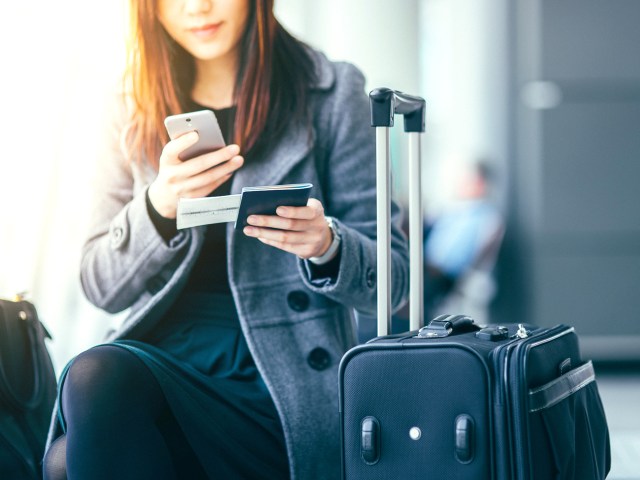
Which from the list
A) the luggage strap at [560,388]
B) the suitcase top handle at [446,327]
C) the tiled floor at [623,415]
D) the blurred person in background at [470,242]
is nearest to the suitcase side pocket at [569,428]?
the luggage strap at [560,388]

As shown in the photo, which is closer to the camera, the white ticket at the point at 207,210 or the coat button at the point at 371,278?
the white ticket at the point at 207,210

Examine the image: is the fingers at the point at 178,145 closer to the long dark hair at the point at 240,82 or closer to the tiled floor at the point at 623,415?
the long dark hair at the point at 240,82

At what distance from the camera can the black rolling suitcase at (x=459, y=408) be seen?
1313mm

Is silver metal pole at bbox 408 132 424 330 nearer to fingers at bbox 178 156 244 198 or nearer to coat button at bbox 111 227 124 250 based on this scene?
fingers at bbox 178 156 244 198

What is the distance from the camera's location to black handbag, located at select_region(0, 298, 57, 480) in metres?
1.64

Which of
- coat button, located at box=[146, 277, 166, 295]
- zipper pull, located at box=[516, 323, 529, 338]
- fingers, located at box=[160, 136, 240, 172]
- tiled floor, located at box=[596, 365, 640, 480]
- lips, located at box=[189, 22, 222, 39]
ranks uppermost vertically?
lips, located at box=[189, 22, 222, 39]

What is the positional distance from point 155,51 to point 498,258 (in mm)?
3188

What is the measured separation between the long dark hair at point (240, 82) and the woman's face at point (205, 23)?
0.01m

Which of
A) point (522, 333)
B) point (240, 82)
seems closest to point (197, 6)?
point (240, 82)

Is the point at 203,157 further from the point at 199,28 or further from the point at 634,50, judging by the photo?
the point at 634,50

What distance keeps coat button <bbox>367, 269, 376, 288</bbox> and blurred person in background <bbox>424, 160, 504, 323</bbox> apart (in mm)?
2615

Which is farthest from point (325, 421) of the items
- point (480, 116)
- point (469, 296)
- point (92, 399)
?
point (480, 116)

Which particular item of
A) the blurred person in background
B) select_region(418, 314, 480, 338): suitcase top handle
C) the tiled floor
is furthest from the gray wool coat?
the blurred person in background

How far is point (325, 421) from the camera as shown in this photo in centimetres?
168
